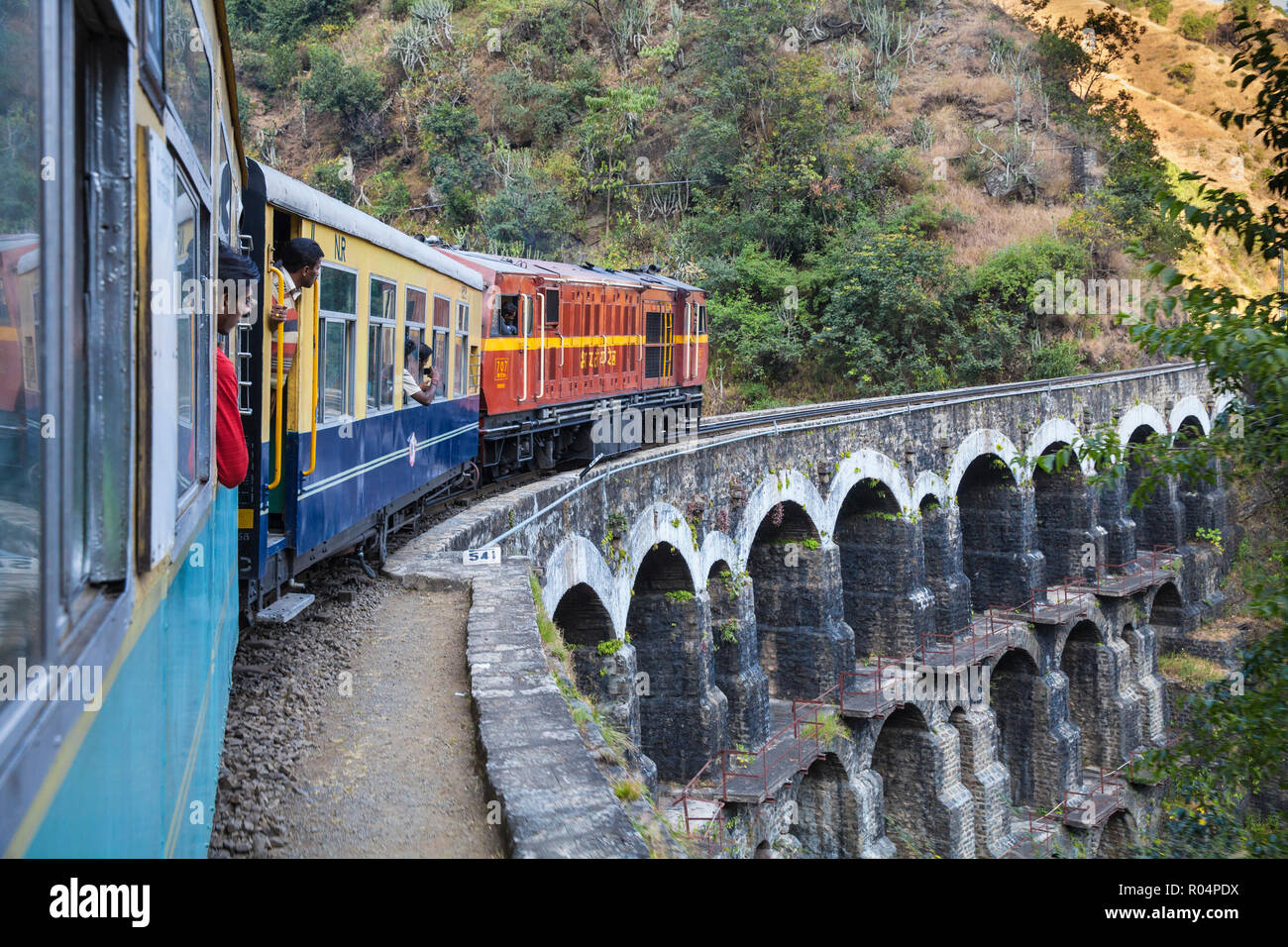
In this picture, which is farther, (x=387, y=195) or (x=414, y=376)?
(x=387, y=195)

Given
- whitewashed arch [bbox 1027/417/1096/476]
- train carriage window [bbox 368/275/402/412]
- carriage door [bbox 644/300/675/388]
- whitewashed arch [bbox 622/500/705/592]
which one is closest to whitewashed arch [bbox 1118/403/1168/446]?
whitewashed arch [bbox 1027/417/1096/476]

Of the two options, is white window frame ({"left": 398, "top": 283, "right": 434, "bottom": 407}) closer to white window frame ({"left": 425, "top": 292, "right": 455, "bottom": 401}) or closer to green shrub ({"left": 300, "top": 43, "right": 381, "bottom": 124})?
white window frame ({"left": 425, "top": 292, "right": 455, "bottom": 401})

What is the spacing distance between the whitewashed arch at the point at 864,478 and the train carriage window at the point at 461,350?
708 centimetres

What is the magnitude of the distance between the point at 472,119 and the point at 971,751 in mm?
25622

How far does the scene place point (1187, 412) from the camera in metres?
27.7

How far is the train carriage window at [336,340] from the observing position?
5.62m

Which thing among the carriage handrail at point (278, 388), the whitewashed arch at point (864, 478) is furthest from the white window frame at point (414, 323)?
the whitewashed arch at point (864, 478)

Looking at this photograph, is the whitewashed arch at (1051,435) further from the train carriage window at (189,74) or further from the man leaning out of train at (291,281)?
the train carriage window at (189,74)

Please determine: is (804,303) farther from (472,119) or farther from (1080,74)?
(1080,74)

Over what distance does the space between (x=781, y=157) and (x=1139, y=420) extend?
486 inches

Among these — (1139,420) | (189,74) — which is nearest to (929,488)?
(1139,420)

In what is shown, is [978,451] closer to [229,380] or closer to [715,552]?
[715,552]

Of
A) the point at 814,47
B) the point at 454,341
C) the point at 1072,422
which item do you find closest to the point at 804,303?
the point at 1072,422

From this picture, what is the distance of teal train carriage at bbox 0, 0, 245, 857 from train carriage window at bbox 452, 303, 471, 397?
6.96 m
